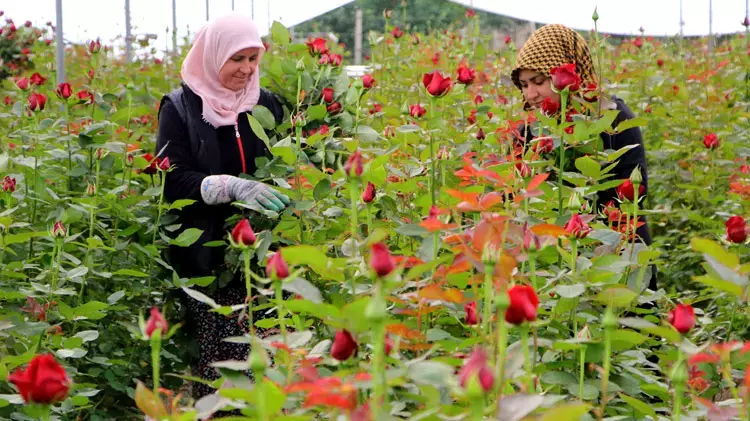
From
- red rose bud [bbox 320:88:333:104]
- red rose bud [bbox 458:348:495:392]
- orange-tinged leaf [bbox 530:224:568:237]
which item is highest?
red rose bud [bbox 320:88:333:104]

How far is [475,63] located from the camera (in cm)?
612

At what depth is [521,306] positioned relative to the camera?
3.02 ft

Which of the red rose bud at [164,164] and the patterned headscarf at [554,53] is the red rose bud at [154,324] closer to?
the red rose bud at [164,164]

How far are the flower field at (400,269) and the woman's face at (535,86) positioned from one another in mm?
187

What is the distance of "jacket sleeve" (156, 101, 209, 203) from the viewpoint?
2.69 m

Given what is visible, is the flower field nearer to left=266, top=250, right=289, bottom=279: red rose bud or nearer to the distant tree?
left=266, top=250, right=289, bottom=279: red rose bud

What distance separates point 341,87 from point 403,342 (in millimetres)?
1688

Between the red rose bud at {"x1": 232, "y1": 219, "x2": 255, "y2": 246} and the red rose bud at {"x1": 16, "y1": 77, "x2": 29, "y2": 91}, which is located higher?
the red rose bud at {"x1": 16, "y1": 77, "x2": 29, "y2": 91}

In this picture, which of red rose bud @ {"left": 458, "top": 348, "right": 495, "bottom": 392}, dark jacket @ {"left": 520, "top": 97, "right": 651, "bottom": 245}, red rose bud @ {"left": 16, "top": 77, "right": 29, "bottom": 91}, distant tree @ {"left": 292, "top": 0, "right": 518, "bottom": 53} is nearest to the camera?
red rose bud @ {"left": 458, "top": 348, "right": 495, "bottom": 392}

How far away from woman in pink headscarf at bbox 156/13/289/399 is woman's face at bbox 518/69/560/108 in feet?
2.35

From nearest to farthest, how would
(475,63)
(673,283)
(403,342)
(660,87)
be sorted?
(403,342), (673,283), (660,87), (475,63)

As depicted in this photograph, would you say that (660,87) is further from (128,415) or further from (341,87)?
(128,415)

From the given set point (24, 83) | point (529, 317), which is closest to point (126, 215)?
point (24, 83)

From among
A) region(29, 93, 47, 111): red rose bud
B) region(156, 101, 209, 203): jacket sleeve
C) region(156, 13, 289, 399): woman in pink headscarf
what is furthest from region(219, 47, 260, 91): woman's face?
region(29, 93, 47, 111): red rose bud
